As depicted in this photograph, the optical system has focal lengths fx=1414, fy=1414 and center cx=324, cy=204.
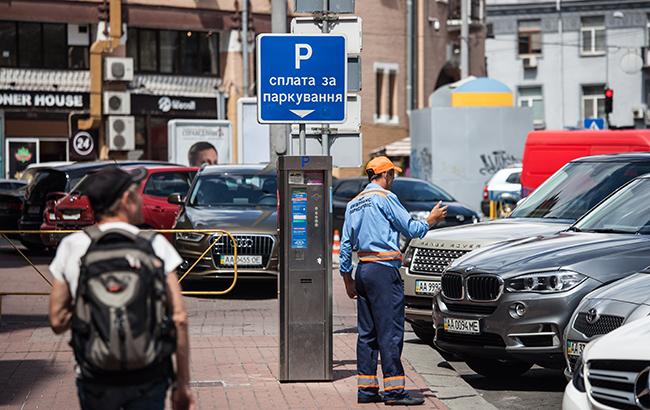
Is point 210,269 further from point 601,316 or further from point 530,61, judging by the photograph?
point 530,61

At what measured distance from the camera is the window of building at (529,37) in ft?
241

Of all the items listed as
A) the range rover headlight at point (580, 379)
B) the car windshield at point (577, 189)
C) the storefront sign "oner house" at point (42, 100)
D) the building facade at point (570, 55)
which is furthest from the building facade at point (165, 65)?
the range rover headlight at point (580, 379)

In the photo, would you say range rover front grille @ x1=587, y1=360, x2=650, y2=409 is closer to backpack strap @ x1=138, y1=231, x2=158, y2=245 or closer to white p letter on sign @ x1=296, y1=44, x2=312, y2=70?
backpack strap @ x1=138, y1=231, x2=158, y2=245

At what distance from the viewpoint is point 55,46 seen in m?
43.2

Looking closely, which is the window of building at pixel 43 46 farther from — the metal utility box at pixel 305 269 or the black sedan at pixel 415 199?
the metal utility box at pixel 305 269

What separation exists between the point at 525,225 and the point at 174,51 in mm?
33949

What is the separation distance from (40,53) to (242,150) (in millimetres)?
12864

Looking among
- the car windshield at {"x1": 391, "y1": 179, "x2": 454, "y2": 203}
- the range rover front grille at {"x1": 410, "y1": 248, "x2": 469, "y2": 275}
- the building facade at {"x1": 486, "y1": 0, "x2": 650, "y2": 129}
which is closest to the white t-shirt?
the range rover front grille at {"x1": 410, "y1": 248, "x2": 469, "y2": 275}

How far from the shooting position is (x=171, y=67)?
4594 cm

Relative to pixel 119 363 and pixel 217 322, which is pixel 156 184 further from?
pixel 119 363

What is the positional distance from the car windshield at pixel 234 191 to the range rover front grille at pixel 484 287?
337 inches

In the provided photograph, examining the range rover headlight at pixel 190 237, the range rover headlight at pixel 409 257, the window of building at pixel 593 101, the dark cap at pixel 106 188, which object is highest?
the window of building at pixel 593 101

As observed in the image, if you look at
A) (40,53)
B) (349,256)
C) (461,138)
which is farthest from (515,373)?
(40,53)

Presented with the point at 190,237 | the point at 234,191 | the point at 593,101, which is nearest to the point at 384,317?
the point at 190,237
